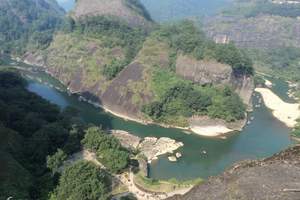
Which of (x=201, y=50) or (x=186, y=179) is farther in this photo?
(x=201, y=50)

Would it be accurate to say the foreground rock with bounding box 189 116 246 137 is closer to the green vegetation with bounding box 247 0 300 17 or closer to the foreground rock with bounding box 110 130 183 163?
the foreground rock with bounding box 110 130 183 163

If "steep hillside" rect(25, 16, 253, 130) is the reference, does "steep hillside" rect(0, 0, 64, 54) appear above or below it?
below

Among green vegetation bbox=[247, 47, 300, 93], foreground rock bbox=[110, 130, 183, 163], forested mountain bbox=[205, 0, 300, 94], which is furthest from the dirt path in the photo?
green vegetation bbox=[247, 47, 300, 93]

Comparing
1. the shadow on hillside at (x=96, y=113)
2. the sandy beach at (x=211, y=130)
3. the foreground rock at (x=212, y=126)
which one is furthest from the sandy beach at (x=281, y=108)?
the shadow on hillside at (x=96, y=113)

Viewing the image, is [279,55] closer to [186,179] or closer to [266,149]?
[266,149]

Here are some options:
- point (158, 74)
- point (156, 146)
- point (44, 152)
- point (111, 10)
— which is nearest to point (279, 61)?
point (111, 10)

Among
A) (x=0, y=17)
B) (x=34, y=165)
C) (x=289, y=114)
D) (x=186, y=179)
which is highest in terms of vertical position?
(x=34, y=165)

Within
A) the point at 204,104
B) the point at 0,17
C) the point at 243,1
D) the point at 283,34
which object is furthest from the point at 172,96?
the point at 243,1

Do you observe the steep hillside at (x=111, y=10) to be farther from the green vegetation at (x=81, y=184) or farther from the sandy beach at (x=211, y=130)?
the green vegetation at (x=81, y=184)
